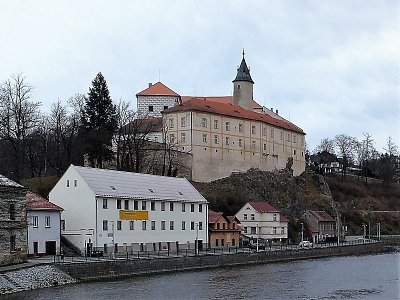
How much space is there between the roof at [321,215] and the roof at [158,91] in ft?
79.9

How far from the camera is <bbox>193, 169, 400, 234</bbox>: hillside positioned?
82000 mm

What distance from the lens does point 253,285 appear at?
141 ft

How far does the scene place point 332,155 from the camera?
449 ft

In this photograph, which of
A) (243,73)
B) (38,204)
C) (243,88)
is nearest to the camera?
(38,204)

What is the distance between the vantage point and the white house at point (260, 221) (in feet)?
250

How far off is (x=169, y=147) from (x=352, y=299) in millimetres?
47436

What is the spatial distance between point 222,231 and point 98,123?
16882 mm

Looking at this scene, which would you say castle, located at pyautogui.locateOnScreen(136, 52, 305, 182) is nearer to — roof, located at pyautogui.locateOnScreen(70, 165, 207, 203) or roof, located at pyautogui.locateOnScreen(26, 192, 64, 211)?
roof, located at pyautogui.locateOnScreen(70, 165, 207, 203)

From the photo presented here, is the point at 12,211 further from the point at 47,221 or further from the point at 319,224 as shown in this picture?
the point at 319,224

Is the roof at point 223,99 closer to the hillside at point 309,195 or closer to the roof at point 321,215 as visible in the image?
the hillside at point 309,195

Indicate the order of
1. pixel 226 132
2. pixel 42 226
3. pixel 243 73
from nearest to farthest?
pixel 42 226 < pixel 226 132 < pixel 243 73

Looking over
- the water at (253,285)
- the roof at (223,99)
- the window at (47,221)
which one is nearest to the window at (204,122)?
the roof at (223,99)

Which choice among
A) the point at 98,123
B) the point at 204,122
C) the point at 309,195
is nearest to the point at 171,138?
the point at 204,122

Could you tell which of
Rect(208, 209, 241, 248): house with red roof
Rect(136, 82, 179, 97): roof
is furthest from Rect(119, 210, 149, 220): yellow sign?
Rect(136, 82, 179, 97): roof
